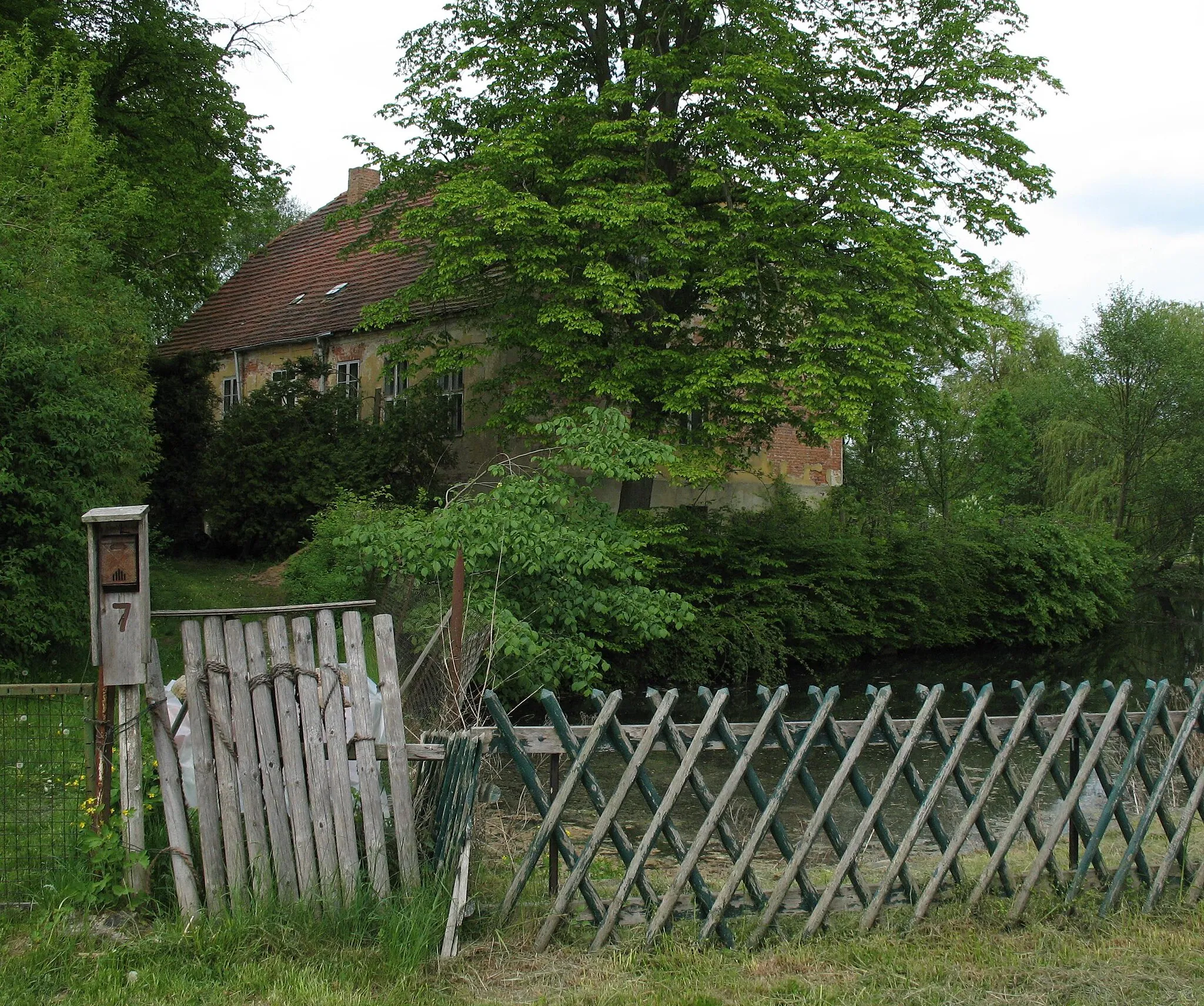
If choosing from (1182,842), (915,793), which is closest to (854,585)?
(1182,842)

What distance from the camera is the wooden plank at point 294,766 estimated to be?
181 inches

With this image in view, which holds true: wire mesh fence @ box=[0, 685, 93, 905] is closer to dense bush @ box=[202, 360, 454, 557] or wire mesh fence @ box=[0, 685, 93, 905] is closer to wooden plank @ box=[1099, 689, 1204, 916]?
wooden plank @ box=[1099, 689, 1204, 916]

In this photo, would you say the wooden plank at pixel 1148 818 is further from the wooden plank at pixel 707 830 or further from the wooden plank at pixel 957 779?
the wooden plank at pixel 707 830

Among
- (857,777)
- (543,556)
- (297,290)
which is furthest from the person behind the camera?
(297,290)

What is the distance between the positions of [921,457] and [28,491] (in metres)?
23.2

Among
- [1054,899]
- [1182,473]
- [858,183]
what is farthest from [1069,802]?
[1182,473]

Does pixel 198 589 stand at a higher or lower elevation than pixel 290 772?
lower

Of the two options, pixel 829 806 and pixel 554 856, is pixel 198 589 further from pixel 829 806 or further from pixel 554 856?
pixel 829 806

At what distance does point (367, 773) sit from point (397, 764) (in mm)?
143

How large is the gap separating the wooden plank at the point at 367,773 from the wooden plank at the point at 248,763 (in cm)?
42

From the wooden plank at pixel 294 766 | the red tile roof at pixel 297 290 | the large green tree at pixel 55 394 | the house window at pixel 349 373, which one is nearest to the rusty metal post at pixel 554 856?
the wooden plank at pixel 294 766

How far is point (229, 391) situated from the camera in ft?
87.6

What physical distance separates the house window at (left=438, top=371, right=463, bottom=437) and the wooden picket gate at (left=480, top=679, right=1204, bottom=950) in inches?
675

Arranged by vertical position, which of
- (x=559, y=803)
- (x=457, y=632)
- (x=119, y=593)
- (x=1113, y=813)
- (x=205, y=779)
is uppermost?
(x=119, y=593)
